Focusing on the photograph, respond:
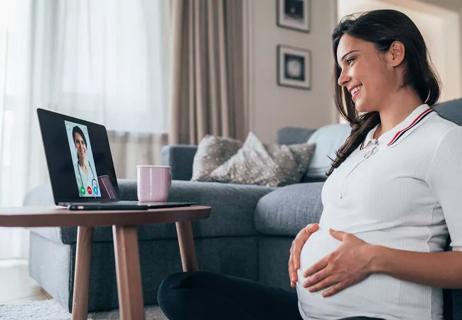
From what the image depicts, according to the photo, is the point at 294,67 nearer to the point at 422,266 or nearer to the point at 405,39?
the point at 405,39

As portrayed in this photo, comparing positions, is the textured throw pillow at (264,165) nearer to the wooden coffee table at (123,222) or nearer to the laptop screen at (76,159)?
the laptop screen at (76,159)

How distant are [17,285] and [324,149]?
1648 millimetres

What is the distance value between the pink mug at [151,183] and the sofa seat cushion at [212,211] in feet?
1.64

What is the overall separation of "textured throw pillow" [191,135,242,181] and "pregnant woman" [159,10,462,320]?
149 centimetres

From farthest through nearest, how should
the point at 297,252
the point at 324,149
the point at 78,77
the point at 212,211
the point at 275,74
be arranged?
1. the point at 275,74
2. the point at 78,77
3. the point at 324,149
4. the point at 212,211
5. the point at 297,252

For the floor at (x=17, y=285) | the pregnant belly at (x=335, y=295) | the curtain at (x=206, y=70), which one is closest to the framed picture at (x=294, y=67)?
the curtain at (x=206, y=70)

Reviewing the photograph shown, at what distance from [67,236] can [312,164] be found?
147 cm

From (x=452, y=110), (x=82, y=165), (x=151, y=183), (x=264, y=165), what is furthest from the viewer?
(x=264, y=165)

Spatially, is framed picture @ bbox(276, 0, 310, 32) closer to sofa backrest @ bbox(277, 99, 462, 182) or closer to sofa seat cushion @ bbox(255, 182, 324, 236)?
sofa backrest @ bbox(277, 99, 462, 182)

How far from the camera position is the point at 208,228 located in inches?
75.0

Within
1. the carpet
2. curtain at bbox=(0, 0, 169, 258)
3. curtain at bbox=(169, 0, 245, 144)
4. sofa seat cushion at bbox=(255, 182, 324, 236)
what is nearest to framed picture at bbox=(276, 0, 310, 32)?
curtain at bbox=(169, 0, 245, 144)

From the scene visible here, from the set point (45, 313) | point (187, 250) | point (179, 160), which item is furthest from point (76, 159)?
point (179, 160)

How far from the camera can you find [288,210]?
1808mm

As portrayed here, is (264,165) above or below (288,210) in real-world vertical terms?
above
